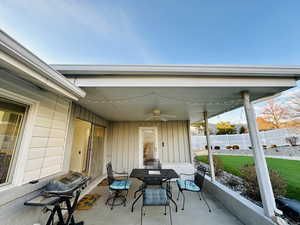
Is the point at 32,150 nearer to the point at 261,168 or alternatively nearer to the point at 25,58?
the point at 25,58

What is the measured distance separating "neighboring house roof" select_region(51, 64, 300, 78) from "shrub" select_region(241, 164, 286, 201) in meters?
2.39

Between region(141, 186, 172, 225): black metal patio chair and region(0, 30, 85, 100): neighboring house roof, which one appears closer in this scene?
region(0, 30, 85, 100): neighboring house roof

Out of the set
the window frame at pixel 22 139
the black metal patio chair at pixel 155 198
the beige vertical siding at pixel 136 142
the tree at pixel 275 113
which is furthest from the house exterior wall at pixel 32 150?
the tree at pixel 275 113

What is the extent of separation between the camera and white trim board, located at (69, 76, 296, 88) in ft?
6.48

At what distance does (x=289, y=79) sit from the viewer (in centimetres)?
200

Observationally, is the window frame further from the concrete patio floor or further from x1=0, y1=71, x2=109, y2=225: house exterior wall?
the concrete patio floor

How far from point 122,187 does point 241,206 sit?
248 centimetres

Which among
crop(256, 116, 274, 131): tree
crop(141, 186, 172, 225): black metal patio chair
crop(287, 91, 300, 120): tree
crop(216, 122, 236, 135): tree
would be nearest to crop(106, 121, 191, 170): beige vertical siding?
crop(141, 186, 172, 225): black metal patio chair

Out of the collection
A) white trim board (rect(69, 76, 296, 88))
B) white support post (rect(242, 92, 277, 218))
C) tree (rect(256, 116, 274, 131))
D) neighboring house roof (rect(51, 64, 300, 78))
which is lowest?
white support post (rect(242, 92, 277, 218))

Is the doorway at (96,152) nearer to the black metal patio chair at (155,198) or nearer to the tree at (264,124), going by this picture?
the black metal patio chair at (155,198)

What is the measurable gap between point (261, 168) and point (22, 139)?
3.82m

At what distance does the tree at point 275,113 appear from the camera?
11.7 m

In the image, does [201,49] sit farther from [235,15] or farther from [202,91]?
[202,91]

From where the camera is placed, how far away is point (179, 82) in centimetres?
199
